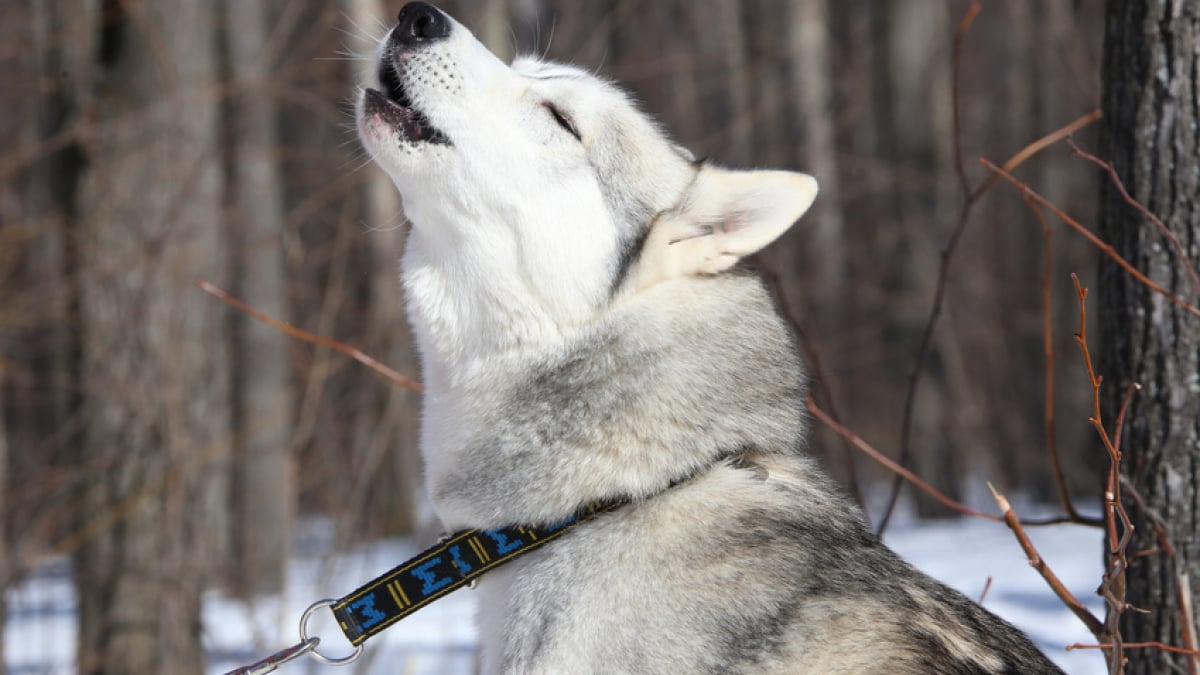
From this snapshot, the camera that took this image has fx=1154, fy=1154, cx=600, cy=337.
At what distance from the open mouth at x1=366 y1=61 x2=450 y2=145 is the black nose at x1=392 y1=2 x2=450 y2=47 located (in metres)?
0.08

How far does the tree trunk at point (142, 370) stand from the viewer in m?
4.93

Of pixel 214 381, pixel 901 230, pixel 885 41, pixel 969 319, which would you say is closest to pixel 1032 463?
pixel 969 319

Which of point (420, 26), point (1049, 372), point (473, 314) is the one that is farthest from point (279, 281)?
point (1049, 372)

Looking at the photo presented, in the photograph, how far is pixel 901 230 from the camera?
33.9 ft

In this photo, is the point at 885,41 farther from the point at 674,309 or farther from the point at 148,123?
the point at 674,309

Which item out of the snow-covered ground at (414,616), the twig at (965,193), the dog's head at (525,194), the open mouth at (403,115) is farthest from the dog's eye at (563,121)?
the snow-covered ground at (414,616)

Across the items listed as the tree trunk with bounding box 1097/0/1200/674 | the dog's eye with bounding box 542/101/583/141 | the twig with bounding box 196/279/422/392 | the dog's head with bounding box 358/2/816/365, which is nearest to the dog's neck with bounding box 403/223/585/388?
the dog's head with bounding box 358/2/816/365

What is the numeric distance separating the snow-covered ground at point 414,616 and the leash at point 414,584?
6.55 feet

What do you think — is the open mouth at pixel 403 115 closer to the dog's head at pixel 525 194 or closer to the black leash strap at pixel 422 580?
the dog's head at pixel 525 194

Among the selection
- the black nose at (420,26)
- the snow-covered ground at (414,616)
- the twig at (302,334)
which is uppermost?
the black nose at (420,26)

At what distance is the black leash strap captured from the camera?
8.22ft

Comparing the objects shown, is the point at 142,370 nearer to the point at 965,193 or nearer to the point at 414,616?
the point at 414,616

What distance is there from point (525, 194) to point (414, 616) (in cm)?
463

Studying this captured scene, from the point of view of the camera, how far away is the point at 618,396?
2.55 meters
